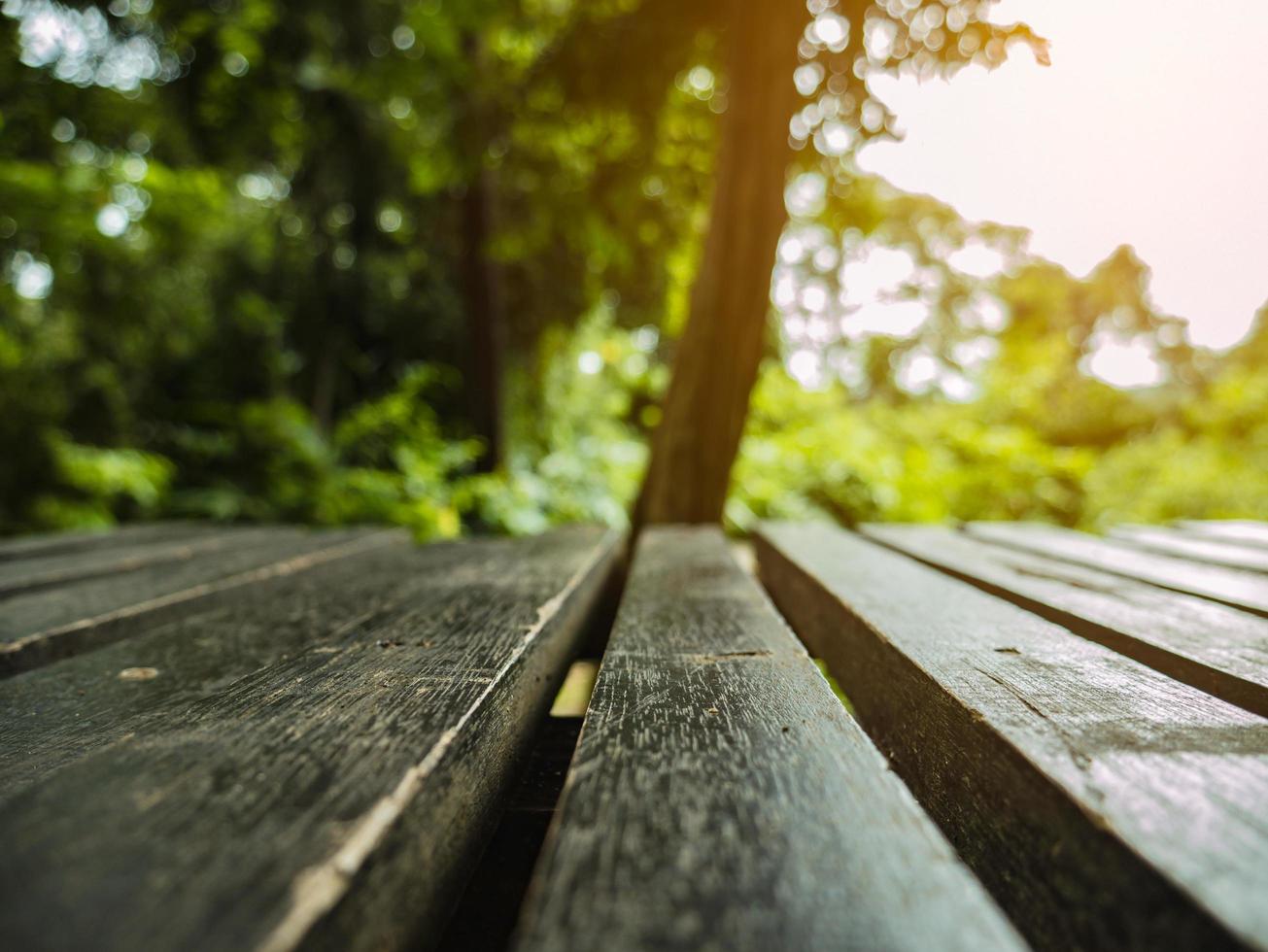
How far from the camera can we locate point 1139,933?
350 millimetres

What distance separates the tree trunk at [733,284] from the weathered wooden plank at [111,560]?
5.90 feet

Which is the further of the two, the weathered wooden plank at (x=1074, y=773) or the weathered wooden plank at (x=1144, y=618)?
the weathered wooden plank at (x=1144, y=618)

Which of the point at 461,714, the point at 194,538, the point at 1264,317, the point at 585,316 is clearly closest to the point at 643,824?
the point at 461,714

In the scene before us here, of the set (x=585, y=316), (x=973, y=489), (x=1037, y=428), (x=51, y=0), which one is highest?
(x=51, y=0)

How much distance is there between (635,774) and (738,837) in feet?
0.31

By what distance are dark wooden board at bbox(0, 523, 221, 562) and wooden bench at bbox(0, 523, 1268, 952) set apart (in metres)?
0.64

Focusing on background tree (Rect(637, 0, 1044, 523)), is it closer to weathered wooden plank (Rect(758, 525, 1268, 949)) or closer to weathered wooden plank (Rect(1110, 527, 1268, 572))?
weathered wooden plank (Rect(1110, 527, 1268, 572))

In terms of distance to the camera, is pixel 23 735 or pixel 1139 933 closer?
pixel 1139 933

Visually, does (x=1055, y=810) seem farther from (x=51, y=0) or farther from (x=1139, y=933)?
(x=51, y=0)

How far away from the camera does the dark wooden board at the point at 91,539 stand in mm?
1524

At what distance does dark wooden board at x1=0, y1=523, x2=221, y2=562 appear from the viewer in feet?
5.00

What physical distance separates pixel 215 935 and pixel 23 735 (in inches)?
18.0

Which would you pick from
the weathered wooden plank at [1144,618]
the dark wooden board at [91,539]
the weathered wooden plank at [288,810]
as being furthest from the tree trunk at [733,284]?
the weathered wooden plank at [288,810]

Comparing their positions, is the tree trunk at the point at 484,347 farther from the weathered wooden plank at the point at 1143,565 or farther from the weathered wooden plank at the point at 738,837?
the weathered wooden plank at the point at 738,837
